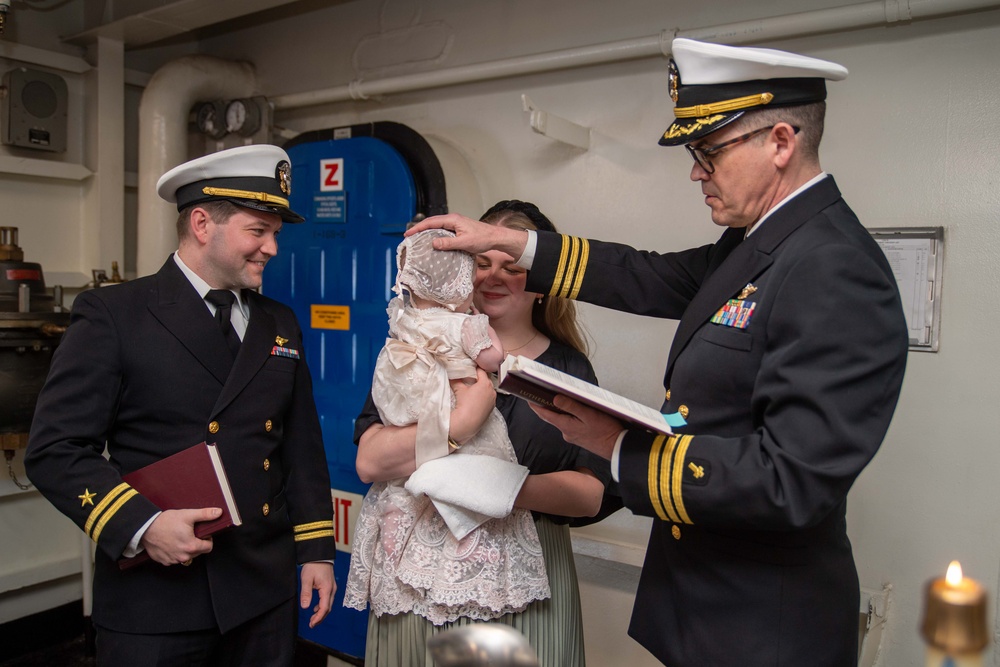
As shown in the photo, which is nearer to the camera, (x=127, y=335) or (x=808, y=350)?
(x=808, y=350)

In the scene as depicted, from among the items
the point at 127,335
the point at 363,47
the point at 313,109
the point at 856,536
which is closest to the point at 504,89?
the point at 363,47

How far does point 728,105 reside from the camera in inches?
53.1

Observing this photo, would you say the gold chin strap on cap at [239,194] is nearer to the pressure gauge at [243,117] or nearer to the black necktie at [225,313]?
the black necktie at [225,313]

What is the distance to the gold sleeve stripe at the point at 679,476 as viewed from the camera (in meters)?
1.24

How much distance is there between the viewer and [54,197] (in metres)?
3.69

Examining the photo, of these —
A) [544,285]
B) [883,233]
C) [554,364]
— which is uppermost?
[883,233]

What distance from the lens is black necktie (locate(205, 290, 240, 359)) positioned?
192 centimetres

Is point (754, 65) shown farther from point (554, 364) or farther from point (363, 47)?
point (363, 47)

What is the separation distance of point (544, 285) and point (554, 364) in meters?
0.23

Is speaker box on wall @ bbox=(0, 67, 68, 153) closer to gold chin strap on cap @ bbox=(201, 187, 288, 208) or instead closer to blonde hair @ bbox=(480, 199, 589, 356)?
gold chin strap on cap @ bbox=(201, 187, 288, 208)

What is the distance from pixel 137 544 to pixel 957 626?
5.38ft

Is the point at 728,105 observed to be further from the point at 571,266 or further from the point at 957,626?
the point at 957,626

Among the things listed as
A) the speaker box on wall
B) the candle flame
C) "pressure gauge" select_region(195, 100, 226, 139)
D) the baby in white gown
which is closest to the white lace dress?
the baby in white gown

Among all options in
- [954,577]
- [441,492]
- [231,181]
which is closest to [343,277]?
[231,181]
